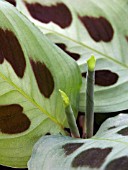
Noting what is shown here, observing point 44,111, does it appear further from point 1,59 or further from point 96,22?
point 96,22

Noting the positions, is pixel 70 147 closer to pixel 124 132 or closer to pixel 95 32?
pixel 124 132

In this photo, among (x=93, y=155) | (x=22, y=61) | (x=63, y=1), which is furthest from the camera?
(x=63, y=1)

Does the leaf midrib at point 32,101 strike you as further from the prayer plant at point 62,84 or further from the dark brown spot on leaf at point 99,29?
the dark brown spot on leaf at point 99,29

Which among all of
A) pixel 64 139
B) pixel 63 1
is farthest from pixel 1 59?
pixel 63 1

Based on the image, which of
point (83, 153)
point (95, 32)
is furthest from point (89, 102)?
point (95, 32)

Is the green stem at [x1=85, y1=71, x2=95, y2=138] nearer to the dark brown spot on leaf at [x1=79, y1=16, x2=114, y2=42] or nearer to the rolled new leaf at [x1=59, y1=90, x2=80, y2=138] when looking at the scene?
the rolled new leaf at [x1=59, y1=90, x2=80, y2=138]

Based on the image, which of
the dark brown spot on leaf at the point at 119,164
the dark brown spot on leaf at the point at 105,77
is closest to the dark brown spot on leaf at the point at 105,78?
the dark brown spot on leaf at the point at 105,77
